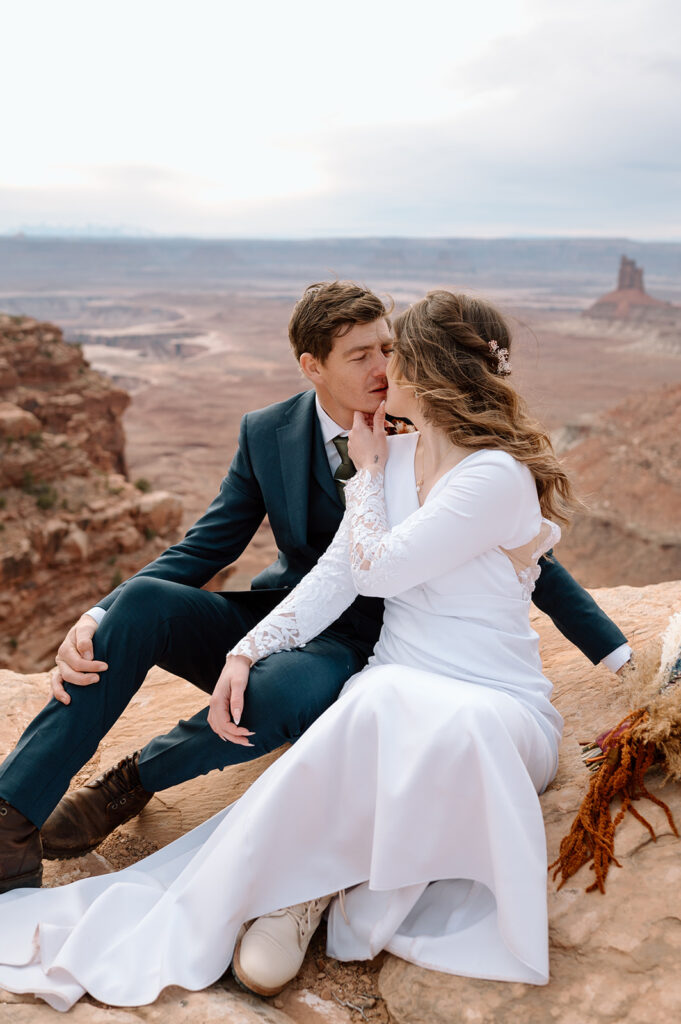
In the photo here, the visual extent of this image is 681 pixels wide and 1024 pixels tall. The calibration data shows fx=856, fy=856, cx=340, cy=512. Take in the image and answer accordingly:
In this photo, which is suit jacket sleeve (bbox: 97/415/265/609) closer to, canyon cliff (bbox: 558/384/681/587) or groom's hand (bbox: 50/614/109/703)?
groom's hand (bbox: 50/614/109/703)

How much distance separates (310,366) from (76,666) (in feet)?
4.50

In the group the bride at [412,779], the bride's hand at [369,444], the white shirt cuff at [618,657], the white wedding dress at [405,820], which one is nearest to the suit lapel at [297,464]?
the bride's hand at [369,444]

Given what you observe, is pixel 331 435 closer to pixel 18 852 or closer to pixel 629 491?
pixel 18 852

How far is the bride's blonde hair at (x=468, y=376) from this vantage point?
8.09ft

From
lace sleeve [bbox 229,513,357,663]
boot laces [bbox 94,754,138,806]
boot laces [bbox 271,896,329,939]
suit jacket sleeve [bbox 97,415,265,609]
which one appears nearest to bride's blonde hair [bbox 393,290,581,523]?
lace sleeve [bbox 229,513,357,663]

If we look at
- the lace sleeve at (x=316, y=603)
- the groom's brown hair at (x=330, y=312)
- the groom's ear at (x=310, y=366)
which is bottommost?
the lace sleeve at (x=316, y=603)

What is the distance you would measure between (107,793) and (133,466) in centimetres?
4274

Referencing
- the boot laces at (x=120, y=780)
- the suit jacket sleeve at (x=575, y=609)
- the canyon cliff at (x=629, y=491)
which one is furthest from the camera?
the canyon cliff at (x=629, y=491)

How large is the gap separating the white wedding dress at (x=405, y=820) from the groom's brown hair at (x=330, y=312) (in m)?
0.89

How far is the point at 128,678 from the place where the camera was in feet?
8.63

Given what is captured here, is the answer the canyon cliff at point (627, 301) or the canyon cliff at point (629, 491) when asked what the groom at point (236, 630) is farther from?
the canyon cliff at point (627, 301)

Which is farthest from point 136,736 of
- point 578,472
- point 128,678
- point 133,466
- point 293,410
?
point 133,466

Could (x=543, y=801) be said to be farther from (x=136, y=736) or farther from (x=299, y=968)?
(x=136, y=736)

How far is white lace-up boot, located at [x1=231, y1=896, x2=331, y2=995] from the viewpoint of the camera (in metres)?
2.17
